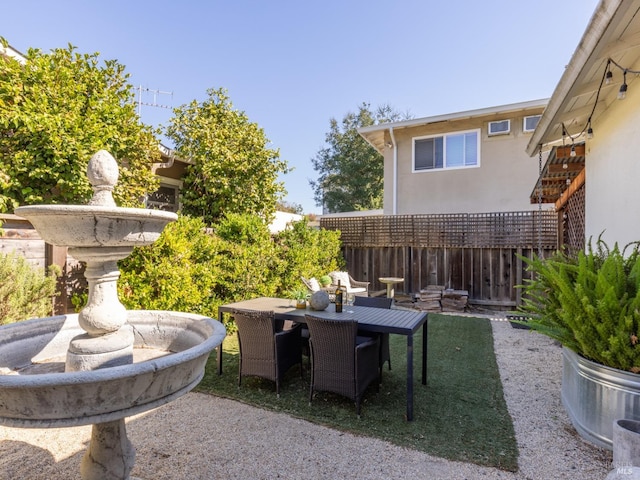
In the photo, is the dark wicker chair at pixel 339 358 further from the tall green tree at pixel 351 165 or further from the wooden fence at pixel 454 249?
the tall green tree at pixel 351 165

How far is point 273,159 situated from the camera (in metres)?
9.77

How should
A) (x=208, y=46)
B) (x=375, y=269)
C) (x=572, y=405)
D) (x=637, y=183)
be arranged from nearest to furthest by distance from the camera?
(x=572, y=405), (x=637, y=183), (x=208, y=46), (x=375, y=269)

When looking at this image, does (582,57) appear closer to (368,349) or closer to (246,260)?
(368,349)

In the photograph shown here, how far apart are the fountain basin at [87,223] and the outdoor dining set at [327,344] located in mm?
1942

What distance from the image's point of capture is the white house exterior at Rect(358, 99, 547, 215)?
10.2 meters

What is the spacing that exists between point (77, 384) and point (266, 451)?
5.87 feet

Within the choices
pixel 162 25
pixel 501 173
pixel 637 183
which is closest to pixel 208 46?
pixel 162 25

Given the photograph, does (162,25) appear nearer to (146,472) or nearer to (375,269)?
(375,269)

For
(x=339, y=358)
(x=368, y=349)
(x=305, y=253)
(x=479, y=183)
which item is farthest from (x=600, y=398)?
(x=479, y=183)

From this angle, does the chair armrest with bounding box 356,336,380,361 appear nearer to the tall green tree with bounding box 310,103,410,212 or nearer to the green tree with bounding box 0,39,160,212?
the green tree with bounding box 0,39,160,212

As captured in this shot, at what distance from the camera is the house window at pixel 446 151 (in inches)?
425

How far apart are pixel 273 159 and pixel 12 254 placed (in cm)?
687

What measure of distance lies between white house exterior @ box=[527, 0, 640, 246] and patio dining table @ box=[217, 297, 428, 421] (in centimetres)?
254

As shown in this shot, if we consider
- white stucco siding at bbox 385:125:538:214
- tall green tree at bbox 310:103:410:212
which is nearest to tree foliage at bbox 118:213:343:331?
white stucco siding at bbox 385:125:538:214
